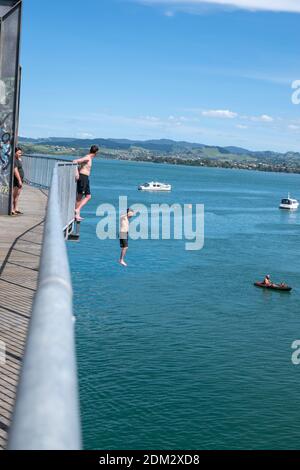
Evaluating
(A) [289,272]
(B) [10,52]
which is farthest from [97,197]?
(B) [10,52]

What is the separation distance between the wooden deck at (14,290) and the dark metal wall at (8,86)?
1452mm

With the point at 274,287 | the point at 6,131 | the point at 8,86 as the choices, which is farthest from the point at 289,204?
the point at 8,86

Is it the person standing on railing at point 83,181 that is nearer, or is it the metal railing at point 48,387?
the metal railing at point 48,387

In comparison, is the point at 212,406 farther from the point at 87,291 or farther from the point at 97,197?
the point at 97,197

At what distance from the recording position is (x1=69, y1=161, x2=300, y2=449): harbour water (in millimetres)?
41594

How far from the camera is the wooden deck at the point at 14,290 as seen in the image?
605 centimetres

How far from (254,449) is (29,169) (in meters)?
21.2

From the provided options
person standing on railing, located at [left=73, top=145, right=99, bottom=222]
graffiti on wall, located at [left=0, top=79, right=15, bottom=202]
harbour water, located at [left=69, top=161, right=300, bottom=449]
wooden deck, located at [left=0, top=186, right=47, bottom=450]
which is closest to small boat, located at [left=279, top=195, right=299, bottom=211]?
harbour water, located at [left=69, top=161, right=300, bottom=449]

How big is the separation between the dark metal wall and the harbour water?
22327mm

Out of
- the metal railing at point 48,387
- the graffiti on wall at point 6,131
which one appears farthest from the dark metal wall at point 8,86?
the metal railing at point 48,387

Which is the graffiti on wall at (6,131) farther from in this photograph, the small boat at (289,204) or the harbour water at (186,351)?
the small boat at (289,204)

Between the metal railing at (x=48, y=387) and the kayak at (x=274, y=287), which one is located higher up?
the metal railing at (x=48, y=387)

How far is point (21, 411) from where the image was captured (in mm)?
1390
